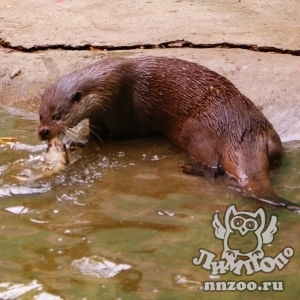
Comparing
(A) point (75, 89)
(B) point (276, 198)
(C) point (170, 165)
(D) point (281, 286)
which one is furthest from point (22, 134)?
(D) point (281, 286)

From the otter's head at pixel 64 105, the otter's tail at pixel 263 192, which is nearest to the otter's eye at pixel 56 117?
the otter's head at pixel 64 105

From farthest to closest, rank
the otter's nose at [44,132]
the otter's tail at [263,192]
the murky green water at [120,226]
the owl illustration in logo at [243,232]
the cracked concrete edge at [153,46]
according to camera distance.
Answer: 1. the cracked concrete edge at [153,46]
2. the otter's nose at [44,132]
3. the otter's tail at [263,192]
4. the owl illustration in logo at [243,232]
5. the murky green water at [120,226]

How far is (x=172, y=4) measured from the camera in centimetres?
456

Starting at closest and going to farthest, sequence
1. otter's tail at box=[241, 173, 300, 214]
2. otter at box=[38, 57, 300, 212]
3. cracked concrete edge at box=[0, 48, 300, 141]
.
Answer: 1. otter's tail at box=[241, 173, 300, 214]
2. otter at box=[38, 57, 300, 212]
3. cracked concrete edge at box=[0, 48, 300, 141]

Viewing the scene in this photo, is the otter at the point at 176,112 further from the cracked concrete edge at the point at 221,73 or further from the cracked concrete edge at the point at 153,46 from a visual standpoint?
the cracked concrete edge at the point at 153,46

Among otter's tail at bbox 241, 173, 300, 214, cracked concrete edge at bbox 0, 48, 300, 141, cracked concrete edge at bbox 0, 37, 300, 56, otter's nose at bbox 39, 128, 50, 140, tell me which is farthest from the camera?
cracked concrete edge at bbox 0, 37, 300, 56

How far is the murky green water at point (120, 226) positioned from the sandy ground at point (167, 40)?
525 mm

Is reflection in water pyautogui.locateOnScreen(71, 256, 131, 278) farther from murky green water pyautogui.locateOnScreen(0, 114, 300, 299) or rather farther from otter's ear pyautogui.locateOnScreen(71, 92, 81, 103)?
otter's ear pyautogui.locateOnScreen(71, 92, 81, 103)

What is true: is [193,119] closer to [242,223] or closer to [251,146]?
[251,146]

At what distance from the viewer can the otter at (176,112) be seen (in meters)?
2.73

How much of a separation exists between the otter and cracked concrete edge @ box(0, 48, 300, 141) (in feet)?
0.99

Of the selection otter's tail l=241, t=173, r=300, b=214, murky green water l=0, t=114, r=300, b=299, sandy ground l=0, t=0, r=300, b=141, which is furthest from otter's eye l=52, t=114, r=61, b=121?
otter's tail l=241, t=173, r=300, b=214

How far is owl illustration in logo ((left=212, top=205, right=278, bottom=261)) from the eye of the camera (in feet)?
6.83

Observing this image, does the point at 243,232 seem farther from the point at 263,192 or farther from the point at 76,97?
the point at 76,97
